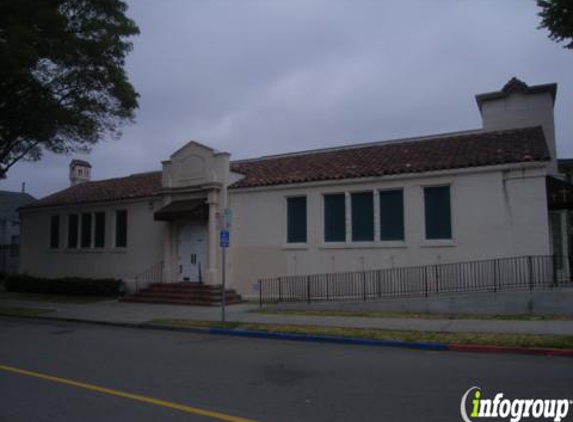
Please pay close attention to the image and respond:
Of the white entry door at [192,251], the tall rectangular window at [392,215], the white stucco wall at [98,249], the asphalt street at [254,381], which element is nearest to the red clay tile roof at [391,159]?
the tall rectangular window at [392,215]

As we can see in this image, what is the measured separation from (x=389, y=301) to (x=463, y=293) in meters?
2.19

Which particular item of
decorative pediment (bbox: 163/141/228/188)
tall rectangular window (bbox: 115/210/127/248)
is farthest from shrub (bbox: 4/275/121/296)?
decorative pediment (bbox: 163/141/228/188)

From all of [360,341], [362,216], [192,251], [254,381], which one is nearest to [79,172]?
[192,251]

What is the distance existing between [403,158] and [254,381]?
12669 mm

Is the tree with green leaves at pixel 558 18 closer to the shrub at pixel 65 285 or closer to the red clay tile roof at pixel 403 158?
the red clay tile roof at pixel 403 158

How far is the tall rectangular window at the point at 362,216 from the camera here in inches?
714

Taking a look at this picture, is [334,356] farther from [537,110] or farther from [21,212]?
[21,212]

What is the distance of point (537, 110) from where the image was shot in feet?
65.2

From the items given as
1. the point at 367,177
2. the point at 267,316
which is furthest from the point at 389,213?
the point at 267,316

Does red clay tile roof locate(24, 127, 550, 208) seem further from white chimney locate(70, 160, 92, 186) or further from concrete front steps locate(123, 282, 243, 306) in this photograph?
white chimney locate(70, 160, 92, 186)

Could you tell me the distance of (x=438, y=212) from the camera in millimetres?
16953

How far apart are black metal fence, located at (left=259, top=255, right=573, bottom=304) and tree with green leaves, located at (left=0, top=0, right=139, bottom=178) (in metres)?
10.1

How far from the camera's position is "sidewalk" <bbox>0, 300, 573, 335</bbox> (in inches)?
465

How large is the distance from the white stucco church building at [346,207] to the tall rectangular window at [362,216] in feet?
0.12
